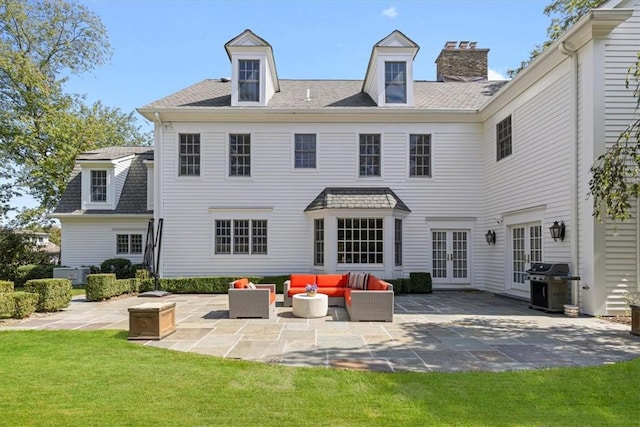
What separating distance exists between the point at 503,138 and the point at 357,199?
18.4ft

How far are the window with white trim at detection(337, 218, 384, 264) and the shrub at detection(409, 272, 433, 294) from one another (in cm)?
134

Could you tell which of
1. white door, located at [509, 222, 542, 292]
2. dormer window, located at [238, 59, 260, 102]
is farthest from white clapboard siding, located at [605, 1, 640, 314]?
dormer window, located at [238, 59, 260, 102]

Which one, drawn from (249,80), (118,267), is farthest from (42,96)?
(249,80)

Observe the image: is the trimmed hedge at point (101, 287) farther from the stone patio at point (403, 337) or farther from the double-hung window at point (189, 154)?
the double-hung window at point (189, 154)

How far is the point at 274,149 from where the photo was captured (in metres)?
14.5

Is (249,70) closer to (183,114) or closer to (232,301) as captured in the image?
Answer: (183,114)

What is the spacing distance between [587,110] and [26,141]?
26343 mm

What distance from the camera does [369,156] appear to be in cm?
1460

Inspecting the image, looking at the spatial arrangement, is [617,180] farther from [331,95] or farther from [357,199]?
[331,95]

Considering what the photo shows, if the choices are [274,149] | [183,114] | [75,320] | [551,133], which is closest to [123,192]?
[183,114]

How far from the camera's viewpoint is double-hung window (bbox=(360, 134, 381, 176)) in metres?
14.6

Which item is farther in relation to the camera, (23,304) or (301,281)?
(301,281)

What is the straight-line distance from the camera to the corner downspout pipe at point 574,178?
9.27 m

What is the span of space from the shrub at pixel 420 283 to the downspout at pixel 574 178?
Answer: 480cm
